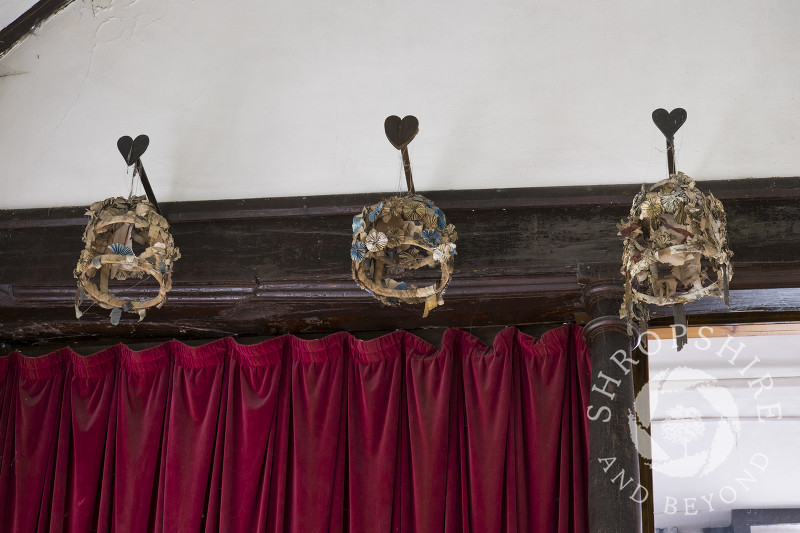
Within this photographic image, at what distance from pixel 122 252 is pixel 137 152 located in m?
0.44

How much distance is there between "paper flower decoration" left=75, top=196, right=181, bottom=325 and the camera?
3.29 metres

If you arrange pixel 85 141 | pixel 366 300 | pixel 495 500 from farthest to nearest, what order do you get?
pixel 85 141, pixel 366 300, pixel 495 500

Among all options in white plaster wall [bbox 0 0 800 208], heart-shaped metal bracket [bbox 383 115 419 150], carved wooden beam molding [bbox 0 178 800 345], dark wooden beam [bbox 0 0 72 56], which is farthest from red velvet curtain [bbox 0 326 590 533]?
dark wooden beam [bbox 0 0 72 56]

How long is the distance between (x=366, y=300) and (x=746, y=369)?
1263mm

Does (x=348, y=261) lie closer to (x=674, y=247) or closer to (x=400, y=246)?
(x=400, y=246)

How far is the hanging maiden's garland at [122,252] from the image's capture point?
10.8ft

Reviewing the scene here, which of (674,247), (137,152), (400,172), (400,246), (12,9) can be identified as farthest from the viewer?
(12,9)

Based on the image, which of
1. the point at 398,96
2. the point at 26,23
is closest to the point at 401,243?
the point at 398,96

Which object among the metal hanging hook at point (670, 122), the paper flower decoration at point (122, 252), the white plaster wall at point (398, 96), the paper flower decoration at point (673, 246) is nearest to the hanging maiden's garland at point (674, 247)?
the paper flower decoration at point (673, 246)

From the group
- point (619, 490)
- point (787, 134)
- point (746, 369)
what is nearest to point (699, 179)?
point (787, 134)

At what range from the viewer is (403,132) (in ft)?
11.2

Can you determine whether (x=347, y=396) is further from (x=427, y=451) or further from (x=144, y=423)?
(x=144, y=423)

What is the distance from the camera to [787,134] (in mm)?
3578

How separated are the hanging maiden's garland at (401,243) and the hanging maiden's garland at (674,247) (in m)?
0.53
